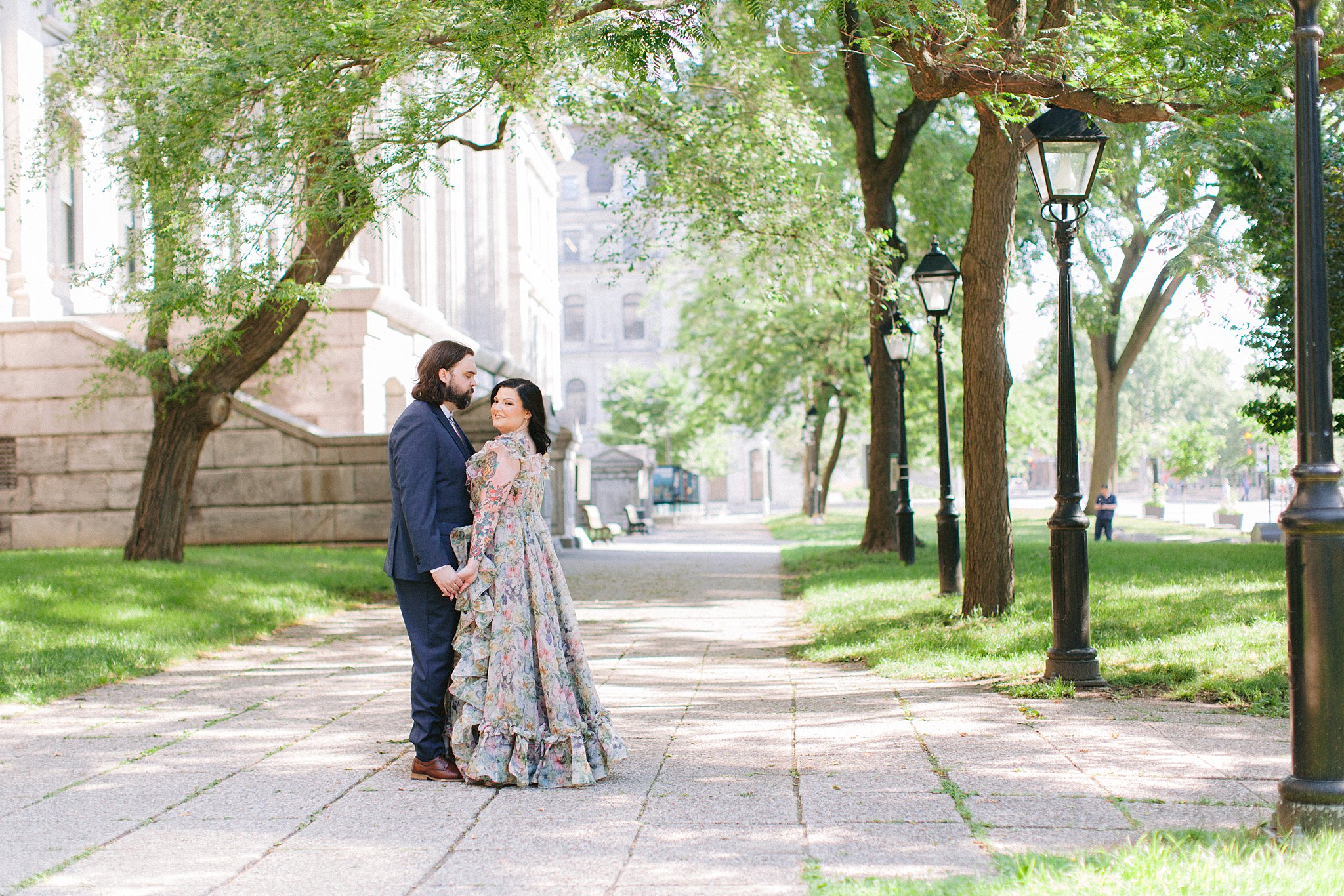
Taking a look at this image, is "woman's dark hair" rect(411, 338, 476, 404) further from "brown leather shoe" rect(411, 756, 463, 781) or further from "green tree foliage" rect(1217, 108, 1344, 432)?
"green tree foliage" rect(1217, 108, 1344, 432)

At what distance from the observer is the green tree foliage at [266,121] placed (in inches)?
410

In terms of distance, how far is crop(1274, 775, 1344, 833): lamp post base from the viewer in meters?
4.07

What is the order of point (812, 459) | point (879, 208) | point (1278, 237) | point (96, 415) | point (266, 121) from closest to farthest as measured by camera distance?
point (266, 121)
point (1278, 237)
point (879, 208)
point (96, 415)
point (812, 459)

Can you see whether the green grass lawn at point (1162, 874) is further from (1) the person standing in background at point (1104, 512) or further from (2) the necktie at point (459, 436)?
(1) the person standing in background at point (1104, 512)

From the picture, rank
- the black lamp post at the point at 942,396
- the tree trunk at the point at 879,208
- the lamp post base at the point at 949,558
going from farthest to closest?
1. the tree trunk at the point at 879,208
2. the black lamp post at the point at 942,396
3. the lamp post base at the point at 949,558

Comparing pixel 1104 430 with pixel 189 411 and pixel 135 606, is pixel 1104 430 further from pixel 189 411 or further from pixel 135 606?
pixel 135 606

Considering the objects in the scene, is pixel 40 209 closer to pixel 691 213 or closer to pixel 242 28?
pixel 242 28

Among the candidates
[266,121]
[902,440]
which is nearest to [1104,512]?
[902,440]

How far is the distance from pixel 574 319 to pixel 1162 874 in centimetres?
8024

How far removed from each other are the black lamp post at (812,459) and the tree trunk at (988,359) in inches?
1088

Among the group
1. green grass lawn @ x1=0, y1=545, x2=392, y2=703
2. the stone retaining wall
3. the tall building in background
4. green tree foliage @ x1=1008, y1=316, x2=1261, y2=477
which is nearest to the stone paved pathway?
green grass lawn @ x1=0, y1=545, x2=392, y2=703

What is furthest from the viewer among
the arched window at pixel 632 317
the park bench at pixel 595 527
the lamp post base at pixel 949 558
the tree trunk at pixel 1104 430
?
the arched window at pixel 632 317

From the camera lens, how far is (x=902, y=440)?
1745 centimetres

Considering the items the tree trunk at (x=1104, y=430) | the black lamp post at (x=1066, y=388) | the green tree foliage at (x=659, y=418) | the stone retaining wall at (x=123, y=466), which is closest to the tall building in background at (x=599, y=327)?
the green tree foliage at (x=659, y=418)
